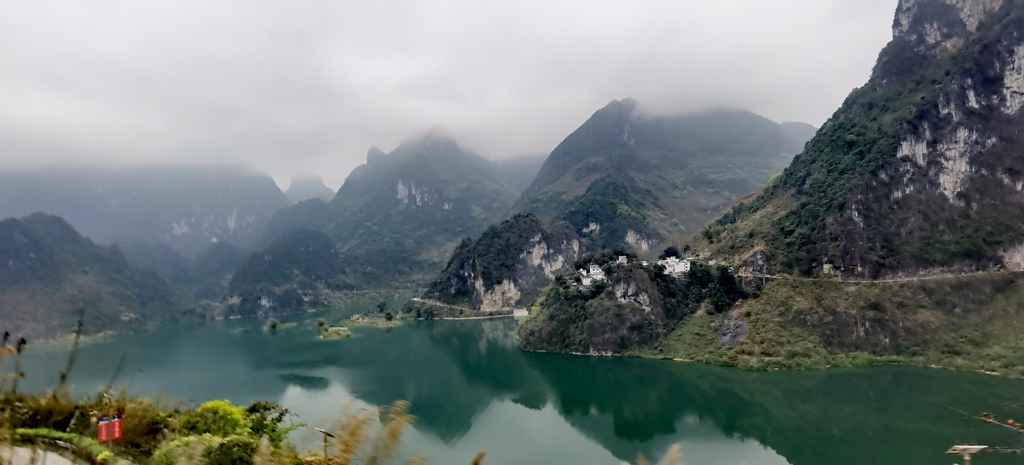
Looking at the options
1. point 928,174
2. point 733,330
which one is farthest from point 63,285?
point 928,174

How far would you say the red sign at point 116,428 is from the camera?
5.73 metres

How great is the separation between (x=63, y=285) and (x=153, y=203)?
89.6m

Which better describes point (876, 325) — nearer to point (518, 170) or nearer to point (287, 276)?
point (287, 276)

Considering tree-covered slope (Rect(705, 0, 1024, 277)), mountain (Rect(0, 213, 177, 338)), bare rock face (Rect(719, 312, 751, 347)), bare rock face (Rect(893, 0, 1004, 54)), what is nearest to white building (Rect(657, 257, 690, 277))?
tree-covered slope (Rect(705, 0, 1024, 277))

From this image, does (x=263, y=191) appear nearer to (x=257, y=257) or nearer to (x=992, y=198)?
(x=257, y=257)

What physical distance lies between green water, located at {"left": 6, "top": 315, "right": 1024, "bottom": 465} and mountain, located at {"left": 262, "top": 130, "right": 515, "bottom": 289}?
5844 cm

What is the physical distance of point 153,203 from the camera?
143500 millimetres

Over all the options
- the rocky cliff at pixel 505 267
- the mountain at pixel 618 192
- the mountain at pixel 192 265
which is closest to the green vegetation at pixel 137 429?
the rocky cliff at pixel 505 267

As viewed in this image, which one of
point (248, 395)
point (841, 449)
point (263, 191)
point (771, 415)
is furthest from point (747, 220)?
point (263, 191)

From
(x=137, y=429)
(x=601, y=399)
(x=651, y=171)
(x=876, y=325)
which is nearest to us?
(x=137, y=429)

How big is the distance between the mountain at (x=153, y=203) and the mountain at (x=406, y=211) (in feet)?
78.3

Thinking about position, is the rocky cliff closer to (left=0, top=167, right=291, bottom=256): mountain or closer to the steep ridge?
the steep ridge

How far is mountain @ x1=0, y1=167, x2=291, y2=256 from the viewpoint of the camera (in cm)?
12662

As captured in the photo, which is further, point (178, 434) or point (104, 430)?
point (178, 434)
